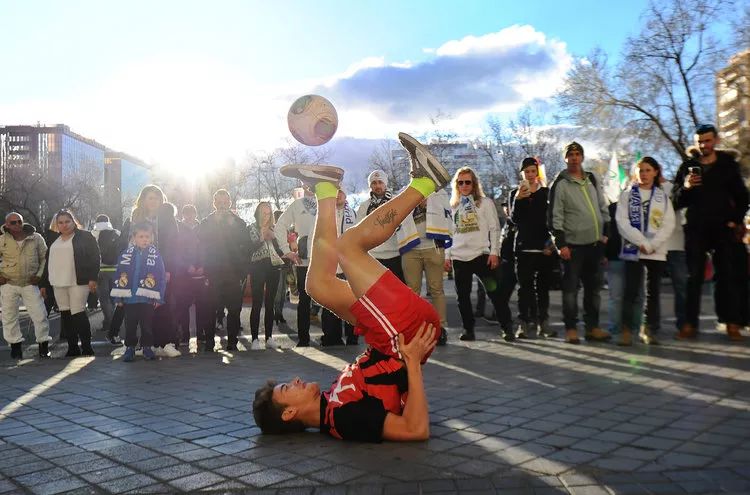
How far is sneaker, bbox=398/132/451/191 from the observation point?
16.0 feet

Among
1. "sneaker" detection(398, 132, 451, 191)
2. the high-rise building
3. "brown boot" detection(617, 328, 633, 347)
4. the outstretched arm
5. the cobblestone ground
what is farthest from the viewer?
the high-rise building

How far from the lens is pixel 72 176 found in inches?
3418

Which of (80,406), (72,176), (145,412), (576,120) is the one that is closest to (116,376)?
(80,406)

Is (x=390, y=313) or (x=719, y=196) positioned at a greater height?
(x=719, y=196)

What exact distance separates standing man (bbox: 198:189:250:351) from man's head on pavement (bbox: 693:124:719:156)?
5.85 m

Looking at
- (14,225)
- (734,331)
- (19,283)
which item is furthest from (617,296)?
(14,225)

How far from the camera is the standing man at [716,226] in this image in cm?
841

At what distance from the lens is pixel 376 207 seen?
8.95m

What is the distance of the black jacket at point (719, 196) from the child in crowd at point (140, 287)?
257 inches

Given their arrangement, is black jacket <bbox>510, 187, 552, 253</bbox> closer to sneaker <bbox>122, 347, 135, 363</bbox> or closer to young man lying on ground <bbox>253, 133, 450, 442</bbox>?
young man lying on ground <bbox>253, 133, 450, 442</bbox>

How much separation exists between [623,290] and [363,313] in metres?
5.38

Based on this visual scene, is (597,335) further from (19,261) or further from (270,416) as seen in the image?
(19,261)

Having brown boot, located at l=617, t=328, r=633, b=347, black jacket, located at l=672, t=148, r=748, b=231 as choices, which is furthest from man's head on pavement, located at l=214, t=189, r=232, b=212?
black jacket, located at l=672, t=148, r=748, b=231

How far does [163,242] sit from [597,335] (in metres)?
5.70
